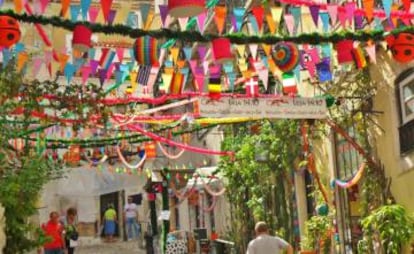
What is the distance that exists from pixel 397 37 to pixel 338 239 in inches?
314

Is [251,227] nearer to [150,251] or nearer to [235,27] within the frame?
[150,251]

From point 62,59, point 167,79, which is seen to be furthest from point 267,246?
point 62,59

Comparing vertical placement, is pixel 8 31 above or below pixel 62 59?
below

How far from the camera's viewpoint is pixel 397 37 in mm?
10805

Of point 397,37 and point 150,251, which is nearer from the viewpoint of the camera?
point 397,37

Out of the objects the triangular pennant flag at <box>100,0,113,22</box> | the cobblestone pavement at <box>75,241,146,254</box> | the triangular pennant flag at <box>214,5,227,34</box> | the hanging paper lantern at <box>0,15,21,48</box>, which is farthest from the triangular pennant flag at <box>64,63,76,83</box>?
the cobblestone pavement at <box>75,241,146,254</box>

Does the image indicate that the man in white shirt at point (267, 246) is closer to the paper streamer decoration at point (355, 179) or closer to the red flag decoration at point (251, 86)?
the paper streamer decoration at point (355, 179)

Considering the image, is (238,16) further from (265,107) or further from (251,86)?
(251,86)

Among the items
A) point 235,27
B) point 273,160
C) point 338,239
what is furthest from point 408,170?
point 273,160

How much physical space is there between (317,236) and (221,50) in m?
9.29

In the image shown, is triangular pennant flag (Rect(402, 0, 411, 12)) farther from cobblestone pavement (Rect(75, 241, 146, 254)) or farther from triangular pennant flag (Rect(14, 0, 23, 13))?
cobblestone pavement (Rect(75, 241, 146, 254))

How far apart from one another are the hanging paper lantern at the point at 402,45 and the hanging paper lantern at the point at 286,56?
191cm

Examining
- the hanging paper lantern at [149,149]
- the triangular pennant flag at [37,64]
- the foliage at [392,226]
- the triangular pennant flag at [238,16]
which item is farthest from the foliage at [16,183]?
the hanging paper lantern at [149,149]

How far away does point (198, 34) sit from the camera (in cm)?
1027
